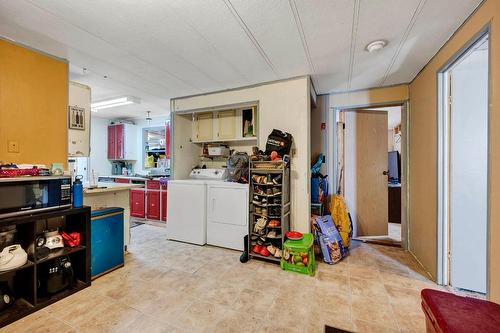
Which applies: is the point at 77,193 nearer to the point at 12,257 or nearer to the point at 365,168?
the point at 12,257

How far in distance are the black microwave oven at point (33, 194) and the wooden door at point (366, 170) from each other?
12.6ft

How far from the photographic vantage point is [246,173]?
3.31 metres

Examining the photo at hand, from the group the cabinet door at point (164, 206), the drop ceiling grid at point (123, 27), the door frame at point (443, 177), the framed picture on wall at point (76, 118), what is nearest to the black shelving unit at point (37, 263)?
the framed picture on wall at point (76, 118)

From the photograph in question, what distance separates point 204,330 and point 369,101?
362 centimetres

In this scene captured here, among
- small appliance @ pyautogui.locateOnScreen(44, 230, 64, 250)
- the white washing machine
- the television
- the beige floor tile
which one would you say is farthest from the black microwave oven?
the television

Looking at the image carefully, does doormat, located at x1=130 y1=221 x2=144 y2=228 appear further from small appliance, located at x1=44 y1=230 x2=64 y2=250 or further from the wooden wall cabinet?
small appliance, located at x1=44 y1=230 x2=64 y2=250

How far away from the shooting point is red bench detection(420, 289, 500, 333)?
99cm

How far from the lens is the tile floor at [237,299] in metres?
1.71

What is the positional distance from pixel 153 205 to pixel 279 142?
3.28 m

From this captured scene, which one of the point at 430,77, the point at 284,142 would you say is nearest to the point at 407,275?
the point at 284,142

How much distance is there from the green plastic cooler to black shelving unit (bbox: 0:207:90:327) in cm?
209

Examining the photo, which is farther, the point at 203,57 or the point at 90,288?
the point at 203,57

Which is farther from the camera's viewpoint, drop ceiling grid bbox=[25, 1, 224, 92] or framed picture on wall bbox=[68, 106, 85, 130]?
framed picture on wall bbox=[68, 106, 85, 130]

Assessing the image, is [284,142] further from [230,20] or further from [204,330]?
[204,330]
